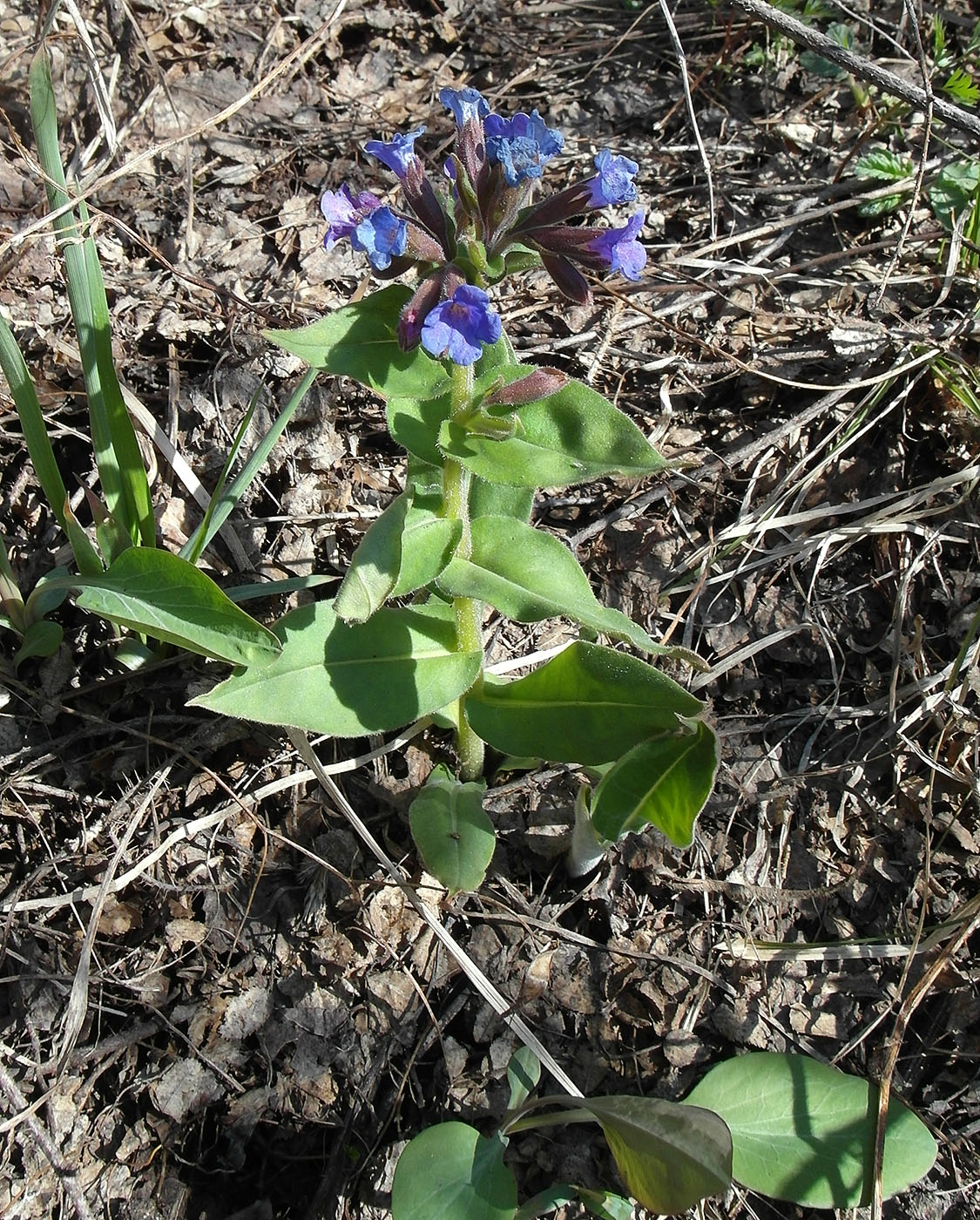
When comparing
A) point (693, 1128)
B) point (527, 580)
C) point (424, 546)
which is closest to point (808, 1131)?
point (693, 1128)

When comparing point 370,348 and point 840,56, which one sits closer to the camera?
point 370,348

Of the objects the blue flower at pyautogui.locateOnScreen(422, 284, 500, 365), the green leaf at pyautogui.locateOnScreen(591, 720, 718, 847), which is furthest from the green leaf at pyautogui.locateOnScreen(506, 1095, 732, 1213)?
the blue flower at pyautogui.locateOnScreen(422, 284, 500, 365)

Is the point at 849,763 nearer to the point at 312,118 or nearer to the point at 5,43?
the point at 312,118

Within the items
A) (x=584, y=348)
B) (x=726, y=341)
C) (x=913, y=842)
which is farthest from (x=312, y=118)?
(x=913, y=842)

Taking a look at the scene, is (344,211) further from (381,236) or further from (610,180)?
(610,180)

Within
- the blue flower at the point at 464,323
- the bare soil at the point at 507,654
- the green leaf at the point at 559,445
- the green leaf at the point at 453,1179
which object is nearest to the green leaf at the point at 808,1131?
the bare soil at the point at 507,654

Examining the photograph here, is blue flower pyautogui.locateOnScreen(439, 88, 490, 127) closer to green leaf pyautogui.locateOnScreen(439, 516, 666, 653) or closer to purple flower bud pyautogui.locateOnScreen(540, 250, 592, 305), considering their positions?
purple flower bud pyautogui.locateOnScreen(540, 250, 592, 305)

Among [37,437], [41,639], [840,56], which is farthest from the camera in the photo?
[840,56]
